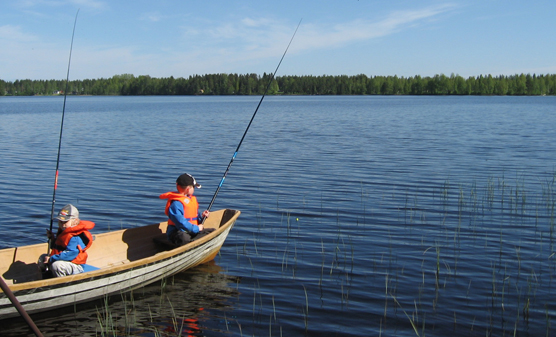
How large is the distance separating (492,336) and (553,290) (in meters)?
1.90

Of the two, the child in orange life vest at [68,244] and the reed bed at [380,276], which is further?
the child in orange life vest at [68,244]

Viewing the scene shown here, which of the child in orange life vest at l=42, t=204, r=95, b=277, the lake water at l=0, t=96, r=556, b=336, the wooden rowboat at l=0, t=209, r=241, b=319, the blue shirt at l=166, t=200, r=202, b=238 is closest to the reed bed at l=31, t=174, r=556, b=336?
the lake water at l=0, t=96, r=556, b=336

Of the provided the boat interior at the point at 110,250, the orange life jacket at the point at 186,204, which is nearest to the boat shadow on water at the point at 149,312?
the boat interior at the point at 110,250

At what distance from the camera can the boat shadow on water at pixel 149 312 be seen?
6.67m

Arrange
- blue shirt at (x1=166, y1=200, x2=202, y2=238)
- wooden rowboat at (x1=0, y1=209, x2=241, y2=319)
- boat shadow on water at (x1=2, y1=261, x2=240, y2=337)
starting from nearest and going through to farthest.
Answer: wooden rowboat at (x1=0, y1=209, x2=241, y2=319)
boat shadow on water at (x1=2, y1=261, x2=240, y2=337)
blue shirt at (x1=166, y1=200, x2=202, y2=238)

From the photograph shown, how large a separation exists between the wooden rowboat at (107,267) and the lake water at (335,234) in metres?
0.27

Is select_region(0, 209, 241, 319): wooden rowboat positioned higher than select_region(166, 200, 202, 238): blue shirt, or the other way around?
select_region(166, 200, 202, 238): blue shirt

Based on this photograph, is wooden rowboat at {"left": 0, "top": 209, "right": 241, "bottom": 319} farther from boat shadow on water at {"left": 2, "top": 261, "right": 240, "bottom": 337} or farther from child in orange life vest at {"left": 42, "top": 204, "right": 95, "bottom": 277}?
child in orange life vest at {"left": 42, "top": 204, "right": 95, "bottom": 277}

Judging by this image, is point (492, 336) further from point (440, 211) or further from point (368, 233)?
point (440, 211)

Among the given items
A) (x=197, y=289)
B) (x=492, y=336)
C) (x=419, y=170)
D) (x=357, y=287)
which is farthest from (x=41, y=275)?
(x=419, y=170)

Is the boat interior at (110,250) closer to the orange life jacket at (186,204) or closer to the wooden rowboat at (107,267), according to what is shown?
the wooden rowboat at (107,267)

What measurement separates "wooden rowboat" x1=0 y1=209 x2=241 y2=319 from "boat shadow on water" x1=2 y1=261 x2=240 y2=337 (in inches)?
7.3

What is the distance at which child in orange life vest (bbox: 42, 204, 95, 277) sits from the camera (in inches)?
274

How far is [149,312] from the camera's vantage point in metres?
7.17
